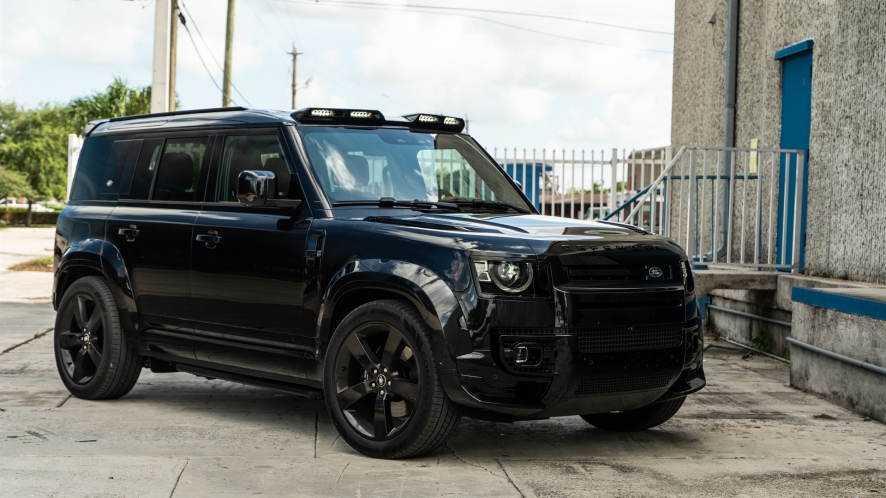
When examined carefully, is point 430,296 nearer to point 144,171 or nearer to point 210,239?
point 210,239

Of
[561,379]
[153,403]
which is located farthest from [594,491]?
[153,403]

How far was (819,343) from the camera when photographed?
8164 millimetres

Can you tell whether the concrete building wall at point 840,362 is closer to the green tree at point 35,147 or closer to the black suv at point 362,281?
the black suv at point 362,281

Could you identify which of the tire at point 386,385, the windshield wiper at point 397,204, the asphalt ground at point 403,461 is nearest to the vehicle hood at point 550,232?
the windshield wiper at point 397,204

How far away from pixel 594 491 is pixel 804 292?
4115 millimetres

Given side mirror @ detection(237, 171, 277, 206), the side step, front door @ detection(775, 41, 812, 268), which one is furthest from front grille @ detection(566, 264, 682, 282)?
front door @ detection(775, 41, 812, 268)

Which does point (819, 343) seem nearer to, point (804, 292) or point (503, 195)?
point (804, 292)

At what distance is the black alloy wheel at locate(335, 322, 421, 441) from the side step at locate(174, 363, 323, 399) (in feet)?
1.29

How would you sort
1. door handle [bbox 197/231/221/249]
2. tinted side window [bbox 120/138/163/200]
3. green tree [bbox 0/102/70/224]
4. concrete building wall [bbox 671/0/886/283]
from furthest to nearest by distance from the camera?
green tree [bbox 0/102/70/224] → concrete building wall [bbox 671/0/886/283] → tinted side window [bbox 120/138/163/200] → door handle [bbox 197/231/221/249]

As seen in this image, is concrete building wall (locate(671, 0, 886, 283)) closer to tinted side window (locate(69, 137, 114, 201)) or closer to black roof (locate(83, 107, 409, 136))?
black roof (locate(83, 107, 409, 136))

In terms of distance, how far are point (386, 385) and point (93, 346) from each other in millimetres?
2851

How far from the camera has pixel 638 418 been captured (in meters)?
6.43

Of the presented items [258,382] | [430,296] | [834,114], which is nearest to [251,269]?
[258,382]

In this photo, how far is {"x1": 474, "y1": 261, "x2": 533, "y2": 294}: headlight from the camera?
5.23 meters
